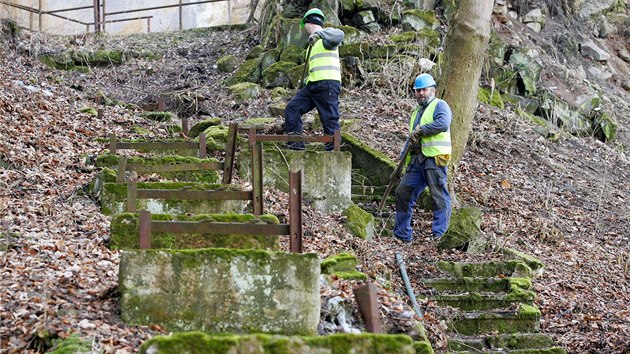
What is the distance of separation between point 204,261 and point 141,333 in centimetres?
58

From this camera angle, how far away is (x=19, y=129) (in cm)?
1129

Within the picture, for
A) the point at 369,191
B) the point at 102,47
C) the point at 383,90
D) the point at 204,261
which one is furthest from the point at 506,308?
the point at 102,47

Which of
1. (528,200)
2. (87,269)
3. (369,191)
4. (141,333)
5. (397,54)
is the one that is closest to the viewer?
(141,333)

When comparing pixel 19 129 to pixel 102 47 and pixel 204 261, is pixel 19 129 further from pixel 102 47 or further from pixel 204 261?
pixel 102 47

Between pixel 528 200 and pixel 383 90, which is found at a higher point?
pixel 383 90

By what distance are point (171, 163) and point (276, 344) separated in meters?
5.85

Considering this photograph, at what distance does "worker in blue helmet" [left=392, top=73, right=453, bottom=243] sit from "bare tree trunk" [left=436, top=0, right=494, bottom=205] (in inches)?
48.2

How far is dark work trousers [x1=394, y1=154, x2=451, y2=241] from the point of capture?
10.8m

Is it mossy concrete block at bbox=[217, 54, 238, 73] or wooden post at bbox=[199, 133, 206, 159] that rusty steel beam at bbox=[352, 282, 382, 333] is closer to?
wooden post at bbox=[199, 133, 206, 159]

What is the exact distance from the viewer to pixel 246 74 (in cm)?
1773

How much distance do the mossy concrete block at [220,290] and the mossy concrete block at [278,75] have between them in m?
11.1

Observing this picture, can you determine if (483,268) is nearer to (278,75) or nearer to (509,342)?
(509,342)

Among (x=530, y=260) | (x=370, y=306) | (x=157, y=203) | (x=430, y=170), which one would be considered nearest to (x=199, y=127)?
(x=430, y=170)

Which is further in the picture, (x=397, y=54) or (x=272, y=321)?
(x=397, y=54)
